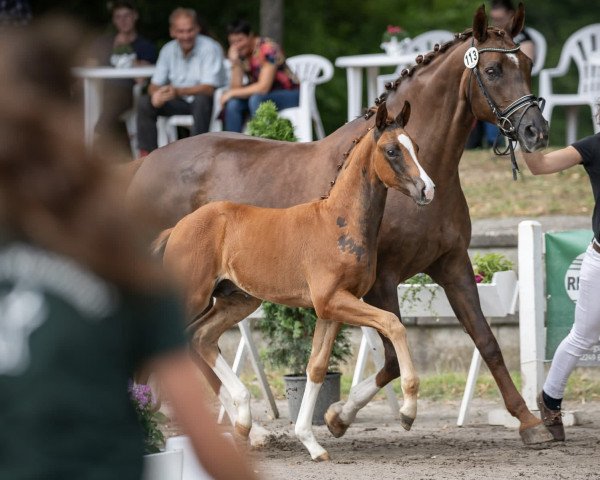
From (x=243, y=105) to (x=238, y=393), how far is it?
614cm

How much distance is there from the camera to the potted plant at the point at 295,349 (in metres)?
8.24

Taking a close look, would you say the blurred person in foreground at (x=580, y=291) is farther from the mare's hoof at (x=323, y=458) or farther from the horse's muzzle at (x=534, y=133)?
the mare's hoof at (x=323, y=458)

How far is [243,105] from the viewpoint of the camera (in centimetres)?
1295

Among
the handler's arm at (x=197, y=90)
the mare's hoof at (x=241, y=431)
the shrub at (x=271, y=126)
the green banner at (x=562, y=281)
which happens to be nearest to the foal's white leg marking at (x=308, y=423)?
the mare's hoof at (x=241, y=431)

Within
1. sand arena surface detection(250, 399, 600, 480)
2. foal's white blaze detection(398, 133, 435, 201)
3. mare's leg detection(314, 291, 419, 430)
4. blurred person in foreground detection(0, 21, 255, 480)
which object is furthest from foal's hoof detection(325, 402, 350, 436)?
blurred person in foreground detection(0, 21, 255, 480)

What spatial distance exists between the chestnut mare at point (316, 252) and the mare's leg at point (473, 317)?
0.79m

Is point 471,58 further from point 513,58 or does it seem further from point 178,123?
point 178,123

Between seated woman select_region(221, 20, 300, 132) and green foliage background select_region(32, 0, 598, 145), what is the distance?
4.64 meters

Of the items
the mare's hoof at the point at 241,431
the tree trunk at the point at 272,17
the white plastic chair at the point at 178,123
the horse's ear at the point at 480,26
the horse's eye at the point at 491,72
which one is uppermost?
the horse's ear at the point at 480,26

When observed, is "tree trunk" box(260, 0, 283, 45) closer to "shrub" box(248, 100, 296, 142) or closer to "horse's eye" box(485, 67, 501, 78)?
"shrub" box(248, 100, 296, 142)

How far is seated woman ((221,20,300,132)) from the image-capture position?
12781mm

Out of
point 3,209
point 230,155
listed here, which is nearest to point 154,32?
point 230,155

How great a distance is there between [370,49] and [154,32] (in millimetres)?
3454

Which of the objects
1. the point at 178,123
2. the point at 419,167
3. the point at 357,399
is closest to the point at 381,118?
the point at 419,167
